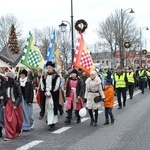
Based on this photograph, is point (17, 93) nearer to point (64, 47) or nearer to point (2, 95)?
point (2, 95)

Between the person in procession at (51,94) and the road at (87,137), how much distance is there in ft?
1.12

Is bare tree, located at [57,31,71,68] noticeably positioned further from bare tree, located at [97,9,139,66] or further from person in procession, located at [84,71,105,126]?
person in procession, located at [84,71,105,126]

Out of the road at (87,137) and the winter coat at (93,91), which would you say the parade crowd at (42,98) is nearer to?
the winter coat at (93,91)

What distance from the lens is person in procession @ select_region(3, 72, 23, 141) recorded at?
9008 millimetres

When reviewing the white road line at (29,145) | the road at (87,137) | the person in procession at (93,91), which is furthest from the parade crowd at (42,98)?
the white road line at (29,145)

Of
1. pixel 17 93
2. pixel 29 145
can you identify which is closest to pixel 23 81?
pixel 17 93

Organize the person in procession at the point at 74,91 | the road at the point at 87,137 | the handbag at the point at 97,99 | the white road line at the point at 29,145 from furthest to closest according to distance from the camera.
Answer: the person in procession at the point at 74,91
the handbag at the point at 97,99
the road at the point at 87,137
the white road line at the point at 29,145

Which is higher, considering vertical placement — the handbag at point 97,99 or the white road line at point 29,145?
the handbag at point 97,99

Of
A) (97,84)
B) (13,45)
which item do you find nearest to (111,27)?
(13,45)

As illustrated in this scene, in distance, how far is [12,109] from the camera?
9055mm

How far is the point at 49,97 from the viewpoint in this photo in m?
10.1

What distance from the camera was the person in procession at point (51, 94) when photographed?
10039 millimetres

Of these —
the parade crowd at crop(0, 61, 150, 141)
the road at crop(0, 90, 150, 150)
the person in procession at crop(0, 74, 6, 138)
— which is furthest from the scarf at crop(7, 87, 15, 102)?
the road at crop(0, 90, 150, 150)

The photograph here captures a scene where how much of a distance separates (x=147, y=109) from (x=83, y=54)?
3660 millimetres
